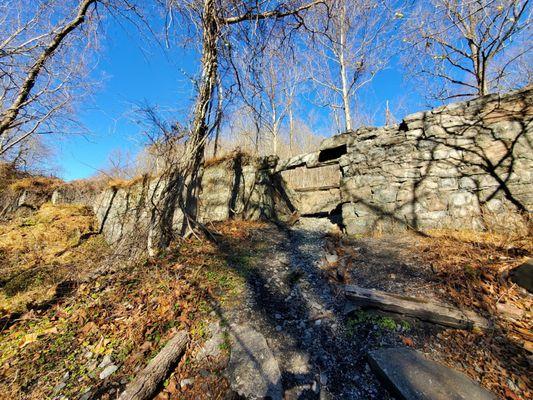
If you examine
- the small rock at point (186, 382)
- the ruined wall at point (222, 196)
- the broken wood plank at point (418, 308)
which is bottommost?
the small rock at point (186, 382)

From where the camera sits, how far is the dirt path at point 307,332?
6.05ft

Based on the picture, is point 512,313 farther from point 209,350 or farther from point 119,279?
point 119,279

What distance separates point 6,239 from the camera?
680 cm

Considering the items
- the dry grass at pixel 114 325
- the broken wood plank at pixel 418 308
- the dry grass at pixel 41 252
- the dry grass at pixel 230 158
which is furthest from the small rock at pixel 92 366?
the dry grass at pixel 230 158

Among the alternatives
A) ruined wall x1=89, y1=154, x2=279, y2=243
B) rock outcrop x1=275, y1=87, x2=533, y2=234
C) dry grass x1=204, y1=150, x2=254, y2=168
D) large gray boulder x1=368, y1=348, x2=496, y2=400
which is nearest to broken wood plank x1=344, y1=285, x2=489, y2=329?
large gray boulder x1=368, y1=348, x2=496, y2=400

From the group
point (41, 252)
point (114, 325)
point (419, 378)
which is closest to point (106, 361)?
point (114, 325)

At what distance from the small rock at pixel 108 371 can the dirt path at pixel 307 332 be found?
1111mm

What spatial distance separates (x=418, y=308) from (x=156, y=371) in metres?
2.56

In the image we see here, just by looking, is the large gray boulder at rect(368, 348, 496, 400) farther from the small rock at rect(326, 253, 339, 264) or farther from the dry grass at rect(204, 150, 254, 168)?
the dry grass at rect(204, 150, 254, 168)

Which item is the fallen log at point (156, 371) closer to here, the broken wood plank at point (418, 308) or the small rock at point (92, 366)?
the small rock at point (92, 366)

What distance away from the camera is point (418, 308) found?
92.0 inches

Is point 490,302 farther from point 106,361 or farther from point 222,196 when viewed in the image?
point 222,196

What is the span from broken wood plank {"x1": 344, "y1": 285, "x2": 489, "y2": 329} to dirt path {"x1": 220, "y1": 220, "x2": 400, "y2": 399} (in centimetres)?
31

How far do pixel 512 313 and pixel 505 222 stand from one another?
107 inches
